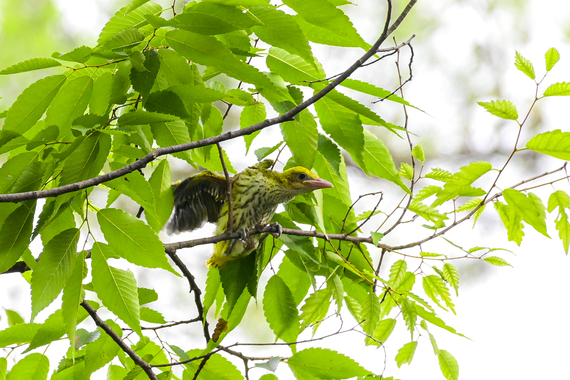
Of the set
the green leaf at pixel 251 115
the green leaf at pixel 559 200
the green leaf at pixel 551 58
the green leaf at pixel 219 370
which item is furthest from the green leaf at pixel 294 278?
the green leaf at pixel 551 58

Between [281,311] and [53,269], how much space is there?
60 centimetres

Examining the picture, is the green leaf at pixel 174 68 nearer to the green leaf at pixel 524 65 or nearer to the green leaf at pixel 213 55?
the green leaf at pixel 213 55

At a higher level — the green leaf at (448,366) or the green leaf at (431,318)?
the green leaf at (431,318)

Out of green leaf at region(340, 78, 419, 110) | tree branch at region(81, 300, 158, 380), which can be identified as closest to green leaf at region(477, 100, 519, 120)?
green leaf at region(340, 78, 419, 110)

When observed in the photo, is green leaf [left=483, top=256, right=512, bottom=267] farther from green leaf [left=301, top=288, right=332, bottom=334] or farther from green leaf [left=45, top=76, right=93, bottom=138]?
green leaf [left=45, top=76, right=93, bottom=138]

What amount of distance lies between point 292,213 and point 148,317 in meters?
0.51

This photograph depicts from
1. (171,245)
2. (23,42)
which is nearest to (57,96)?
(171,245)

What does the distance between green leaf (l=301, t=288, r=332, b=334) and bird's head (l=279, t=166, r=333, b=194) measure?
2.31 feet

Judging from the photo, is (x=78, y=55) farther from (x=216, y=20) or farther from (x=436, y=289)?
(x=436, y=289)

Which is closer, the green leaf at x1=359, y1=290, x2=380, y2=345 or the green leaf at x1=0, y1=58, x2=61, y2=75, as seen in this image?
the green leaf at x1=0, y1=58, x2=61, y2=75

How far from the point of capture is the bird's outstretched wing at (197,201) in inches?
84.5

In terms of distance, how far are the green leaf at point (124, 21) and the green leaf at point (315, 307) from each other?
79 centimetres

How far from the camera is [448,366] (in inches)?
58.4

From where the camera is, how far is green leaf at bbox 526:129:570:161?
1.40 metres
